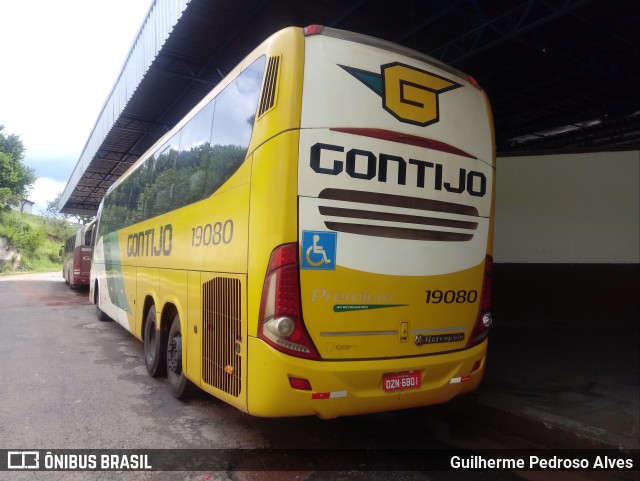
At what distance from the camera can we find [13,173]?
123ft

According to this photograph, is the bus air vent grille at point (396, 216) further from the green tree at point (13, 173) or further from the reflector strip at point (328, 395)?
the green tree at point (13, 173)

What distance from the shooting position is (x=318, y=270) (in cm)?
344

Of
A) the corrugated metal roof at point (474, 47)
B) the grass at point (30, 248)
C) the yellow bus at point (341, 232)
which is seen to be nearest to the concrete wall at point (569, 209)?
the corrugated metal roof at point (474, 47)

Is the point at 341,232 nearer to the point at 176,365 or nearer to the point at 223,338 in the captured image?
the point at 223,338

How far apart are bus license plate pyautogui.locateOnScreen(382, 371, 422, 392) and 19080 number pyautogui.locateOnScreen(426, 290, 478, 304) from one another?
615mm

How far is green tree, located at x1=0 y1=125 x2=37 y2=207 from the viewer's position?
36969 mm

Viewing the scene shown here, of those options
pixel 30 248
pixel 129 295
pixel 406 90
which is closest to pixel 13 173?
pixel 30 248

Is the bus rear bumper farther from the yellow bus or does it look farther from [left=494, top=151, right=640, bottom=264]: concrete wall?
[left=494, top=151, right=640, bottom=264]: concrete wall

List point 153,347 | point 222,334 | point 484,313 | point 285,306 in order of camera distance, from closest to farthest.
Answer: point 285,306 < point 222,334 < point 484,313 < point 153,347

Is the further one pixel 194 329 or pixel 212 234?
pixel 194 329

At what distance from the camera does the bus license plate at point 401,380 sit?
366 cm

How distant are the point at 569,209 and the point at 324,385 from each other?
23.7 feet

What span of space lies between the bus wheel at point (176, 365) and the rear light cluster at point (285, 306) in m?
2.22

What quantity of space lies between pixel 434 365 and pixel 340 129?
6.80ft
